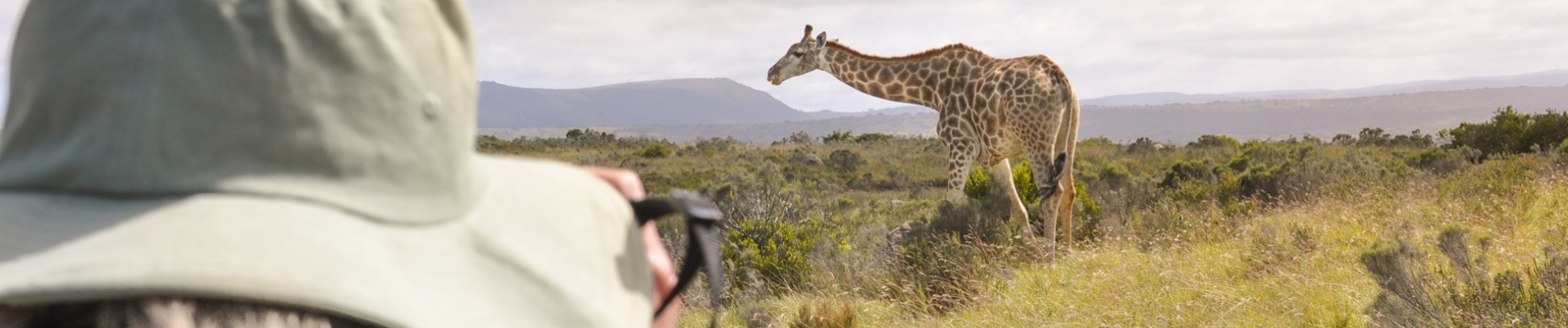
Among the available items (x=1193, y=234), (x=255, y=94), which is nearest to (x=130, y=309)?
(x=255, y=94)

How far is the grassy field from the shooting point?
482cm

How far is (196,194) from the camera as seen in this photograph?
652mm

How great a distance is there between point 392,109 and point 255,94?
10 centimetres

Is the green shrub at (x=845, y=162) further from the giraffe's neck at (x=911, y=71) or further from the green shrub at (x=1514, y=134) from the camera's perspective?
the giraffe's neck at (x=911, y=71)

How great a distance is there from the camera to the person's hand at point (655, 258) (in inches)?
43.4

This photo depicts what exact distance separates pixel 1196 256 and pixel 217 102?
6993 mm

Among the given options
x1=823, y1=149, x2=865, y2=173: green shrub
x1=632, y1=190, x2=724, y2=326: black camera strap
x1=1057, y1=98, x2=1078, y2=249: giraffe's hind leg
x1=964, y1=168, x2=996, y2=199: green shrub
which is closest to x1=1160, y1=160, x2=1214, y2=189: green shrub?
x1=964, y1=168, x2=996, y2=199: green shrub

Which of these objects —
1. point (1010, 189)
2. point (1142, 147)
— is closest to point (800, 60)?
point (1010, 189)

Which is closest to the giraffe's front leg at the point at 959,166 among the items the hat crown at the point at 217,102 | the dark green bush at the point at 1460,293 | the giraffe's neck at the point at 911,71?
the giraffe's neck at the point at 911,71

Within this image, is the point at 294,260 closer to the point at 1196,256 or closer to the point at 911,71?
the point at 1196,256

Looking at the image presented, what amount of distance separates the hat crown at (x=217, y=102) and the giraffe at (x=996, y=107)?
6982mm

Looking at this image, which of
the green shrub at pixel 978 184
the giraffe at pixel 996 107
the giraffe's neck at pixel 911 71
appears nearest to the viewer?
the giraffe at pixel 996 107

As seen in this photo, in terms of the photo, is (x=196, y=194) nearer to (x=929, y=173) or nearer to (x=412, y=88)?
(x=412, y=88)

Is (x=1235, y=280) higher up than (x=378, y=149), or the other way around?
(x=378, y=149)
